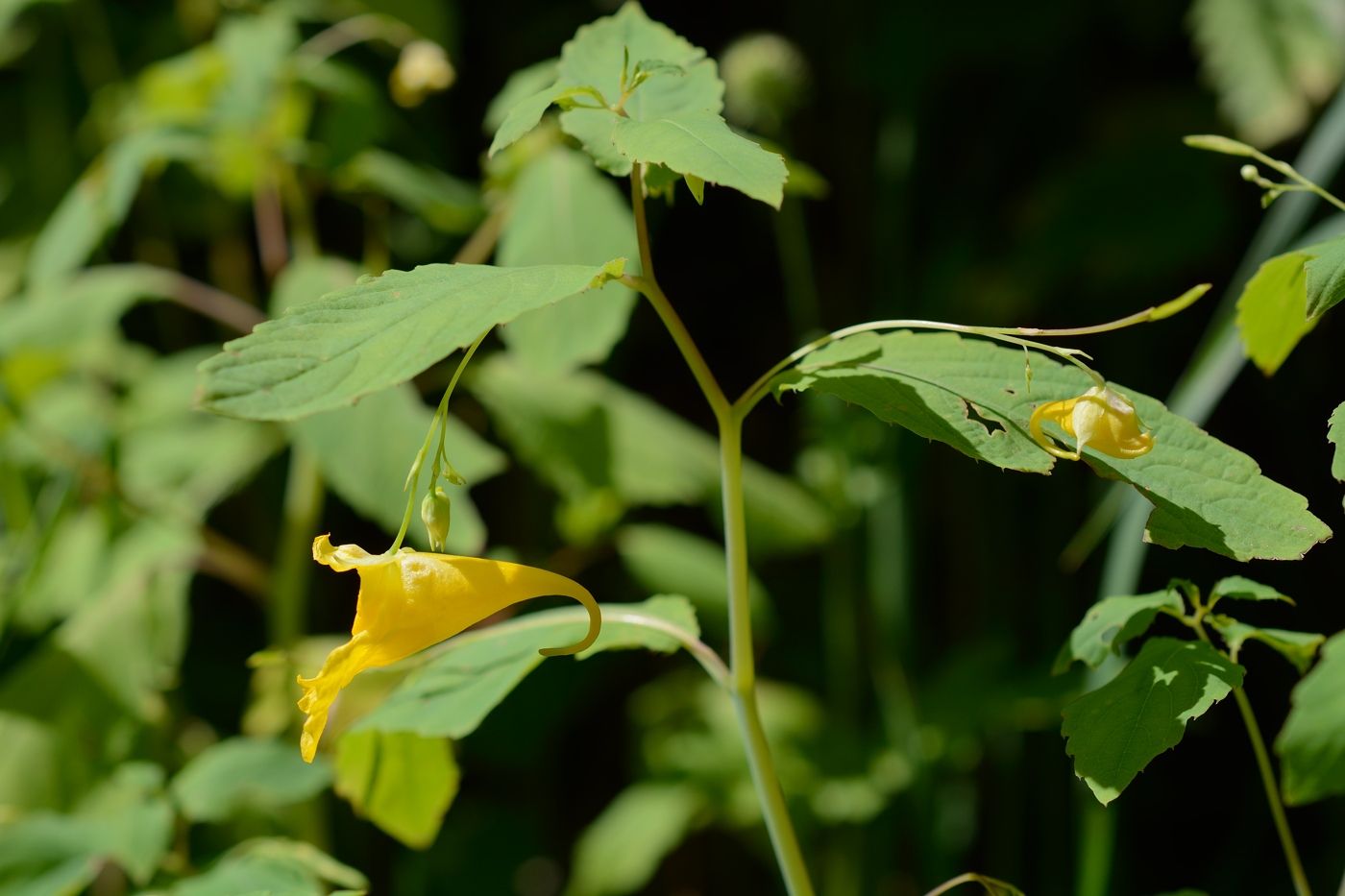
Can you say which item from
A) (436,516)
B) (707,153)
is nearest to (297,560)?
(436,516)

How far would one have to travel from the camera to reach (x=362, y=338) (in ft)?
1.22

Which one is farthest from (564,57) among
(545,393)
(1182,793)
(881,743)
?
(1182,793)

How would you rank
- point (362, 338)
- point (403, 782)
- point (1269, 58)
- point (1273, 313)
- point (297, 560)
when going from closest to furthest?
point (362, 338) → point (1273, 313) → point (403, 782) → point (297, 560) → point (1269, 58)

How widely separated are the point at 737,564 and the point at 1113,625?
0.17 metres

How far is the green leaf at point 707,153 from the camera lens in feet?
1.15

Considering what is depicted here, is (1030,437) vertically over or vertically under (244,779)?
over

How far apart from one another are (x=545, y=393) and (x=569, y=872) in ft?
2.76

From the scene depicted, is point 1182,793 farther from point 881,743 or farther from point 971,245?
point 971,245

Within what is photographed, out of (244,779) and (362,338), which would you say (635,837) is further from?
(362,338)

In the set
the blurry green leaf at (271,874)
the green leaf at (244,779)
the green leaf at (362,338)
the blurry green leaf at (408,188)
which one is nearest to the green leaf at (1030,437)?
the green leaf at (362,338)

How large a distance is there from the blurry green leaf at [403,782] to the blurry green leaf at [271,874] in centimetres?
5

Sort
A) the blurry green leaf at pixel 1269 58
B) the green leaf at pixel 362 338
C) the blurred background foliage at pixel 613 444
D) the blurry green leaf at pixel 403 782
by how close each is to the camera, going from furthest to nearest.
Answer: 1. the blurry green leaf at pixel 1269 58
2. the blurred background foliage at pixel 613 444
3. the blurry green leaf at pixel 403 782
4. the green leaf at pixel 362 338

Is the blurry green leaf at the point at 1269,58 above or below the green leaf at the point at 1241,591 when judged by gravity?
above

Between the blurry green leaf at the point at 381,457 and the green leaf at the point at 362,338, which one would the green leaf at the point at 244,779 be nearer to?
the blurry green leaf at the point at 381,457
